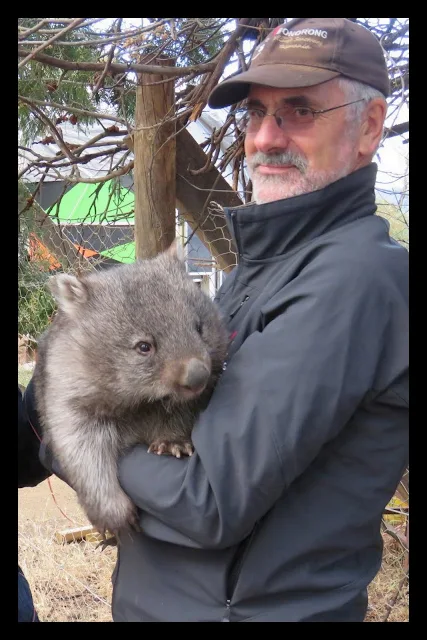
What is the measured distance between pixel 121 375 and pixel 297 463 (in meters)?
0.59

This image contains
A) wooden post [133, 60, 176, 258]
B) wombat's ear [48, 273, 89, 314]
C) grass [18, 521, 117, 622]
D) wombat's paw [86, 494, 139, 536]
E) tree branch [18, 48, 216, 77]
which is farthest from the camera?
wooden post [133, 60, 176, 258]

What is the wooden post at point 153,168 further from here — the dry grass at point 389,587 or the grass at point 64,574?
the dry grass at point 389,587

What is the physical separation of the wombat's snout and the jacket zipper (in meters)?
0.37

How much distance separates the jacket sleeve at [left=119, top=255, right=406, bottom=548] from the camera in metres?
1.31

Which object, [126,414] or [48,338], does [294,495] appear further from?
→ [48,338]

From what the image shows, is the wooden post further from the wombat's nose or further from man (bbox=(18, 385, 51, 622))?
the wombat's nose

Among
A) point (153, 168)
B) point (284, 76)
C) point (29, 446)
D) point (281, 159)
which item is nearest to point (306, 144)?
point (281, 159)

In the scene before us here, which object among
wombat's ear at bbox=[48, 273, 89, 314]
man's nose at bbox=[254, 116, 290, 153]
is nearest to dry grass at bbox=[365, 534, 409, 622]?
wombat's ear at bbox=[48, 273, 89, 314]

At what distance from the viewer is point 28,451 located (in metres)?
2.01

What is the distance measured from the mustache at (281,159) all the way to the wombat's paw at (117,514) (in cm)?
99

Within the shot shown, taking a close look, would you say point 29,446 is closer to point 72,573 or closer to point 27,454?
point 27,454

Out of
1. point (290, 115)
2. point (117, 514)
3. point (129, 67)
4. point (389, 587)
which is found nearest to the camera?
point (117, 514)
